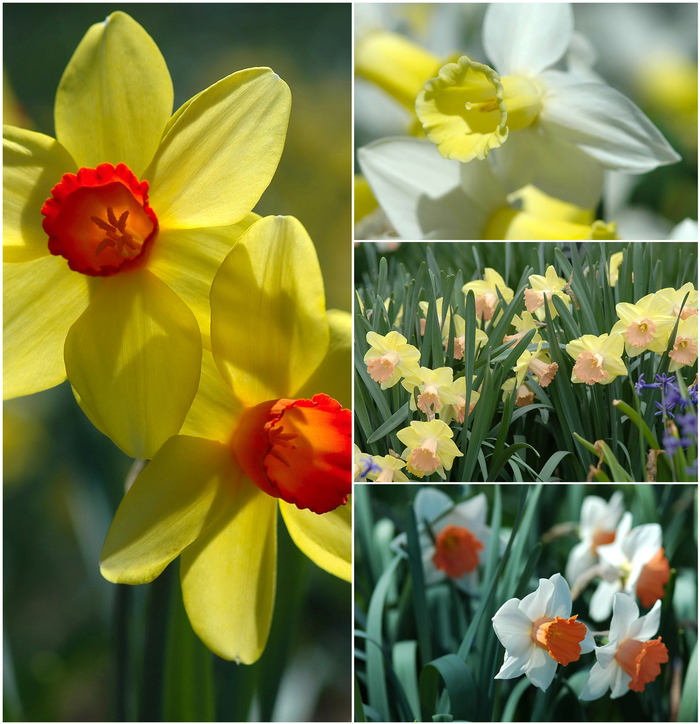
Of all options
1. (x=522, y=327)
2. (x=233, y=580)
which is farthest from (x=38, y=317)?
(x=522, y=327)

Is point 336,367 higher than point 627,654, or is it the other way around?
point 336,367

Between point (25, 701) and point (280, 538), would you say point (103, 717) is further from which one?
point (280, 538)

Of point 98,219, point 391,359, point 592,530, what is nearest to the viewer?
point 98,219

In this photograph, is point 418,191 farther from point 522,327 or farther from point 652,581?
point 652,581

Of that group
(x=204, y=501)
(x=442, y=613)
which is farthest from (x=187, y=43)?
(x=442, y=613)

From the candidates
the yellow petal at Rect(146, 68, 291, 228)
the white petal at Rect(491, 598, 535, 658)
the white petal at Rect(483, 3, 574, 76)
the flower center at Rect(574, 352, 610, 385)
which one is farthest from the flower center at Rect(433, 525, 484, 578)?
the white petal at Rect(483, 3, 574, 76)
